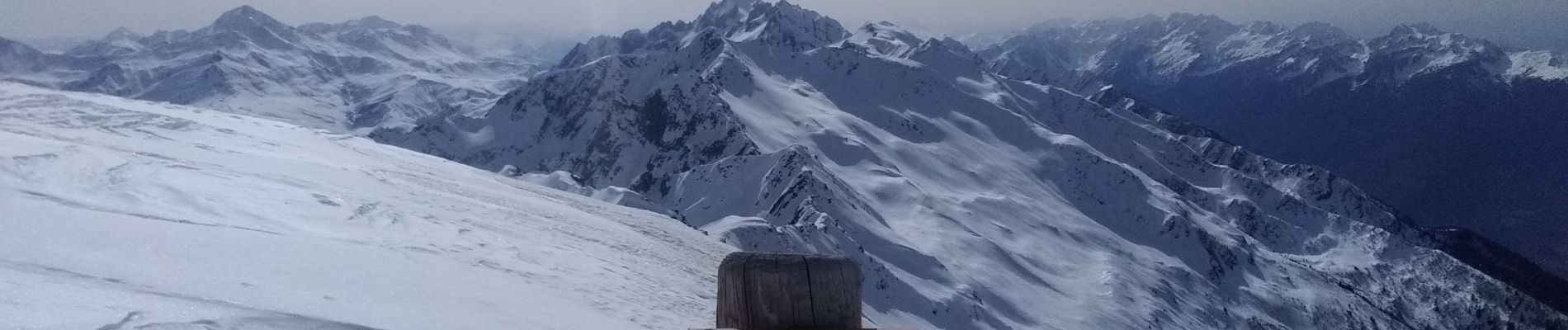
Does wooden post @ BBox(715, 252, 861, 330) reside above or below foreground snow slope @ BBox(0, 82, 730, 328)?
above

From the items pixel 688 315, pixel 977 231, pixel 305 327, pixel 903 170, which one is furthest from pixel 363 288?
pixel 903 170

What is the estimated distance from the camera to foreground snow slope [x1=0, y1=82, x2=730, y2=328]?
8.87m

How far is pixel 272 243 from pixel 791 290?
1066 cm

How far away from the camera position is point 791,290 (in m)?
3.73

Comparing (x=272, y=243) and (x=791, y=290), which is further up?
(x=791, y=290)

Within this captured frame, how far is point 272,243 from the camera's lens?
12273mm

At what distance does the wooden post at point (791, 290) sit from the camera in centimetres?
372

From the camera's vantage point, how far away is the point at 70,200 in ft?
40.4

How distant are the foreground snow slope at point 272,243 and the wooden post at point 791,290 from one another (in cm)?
631

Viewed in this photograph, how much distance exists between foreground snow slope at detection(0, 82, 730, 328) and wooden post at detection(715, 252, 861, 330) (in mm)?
Answer: 6314

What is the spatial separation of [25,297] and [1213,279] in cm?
19591

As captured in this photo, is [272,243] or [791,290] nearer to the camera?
[791,290]

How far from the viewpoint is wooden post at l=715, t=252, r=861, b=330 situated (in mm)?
3717

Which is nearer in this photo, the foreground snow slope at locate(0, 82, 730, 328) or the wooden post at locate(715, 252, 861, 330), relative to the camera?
the wooden post at locate(715, 252, 861, 330)
